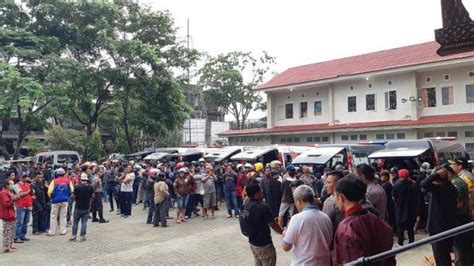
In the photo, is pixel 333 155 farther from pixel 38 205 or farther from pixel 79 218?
pixel 38 205

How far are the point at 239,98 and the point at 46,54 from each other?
2105 centimetres

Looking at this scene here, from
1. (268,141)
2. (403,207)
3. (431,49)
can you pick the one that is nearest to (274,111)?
(268,141)

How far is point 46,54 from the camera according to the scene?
2548 centimetres

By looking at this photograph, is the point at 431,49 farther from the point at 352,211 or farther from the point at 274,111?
the point at 352,211

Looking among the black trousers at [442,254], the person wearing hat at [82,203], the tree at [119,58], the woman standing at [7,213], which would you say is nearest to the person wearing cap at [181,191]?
the person wearing hat at [82,203]

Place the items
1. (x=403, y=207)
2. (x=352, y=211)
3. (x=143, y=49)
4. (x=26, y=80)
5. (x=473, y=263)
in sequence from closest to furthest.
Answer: (x=352, y=211)
(x=473, y=263)
(x=403, y=207)
(x=26, y=80)
(x=143, y=49)

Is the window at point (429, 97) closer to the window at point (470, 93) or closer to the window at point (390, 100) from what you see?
the window at point (390, 100)

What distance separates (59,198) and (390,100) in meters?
21.1

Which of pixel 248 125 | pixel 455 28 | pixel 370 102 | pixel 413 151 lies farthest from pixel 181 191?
pixel 248 125

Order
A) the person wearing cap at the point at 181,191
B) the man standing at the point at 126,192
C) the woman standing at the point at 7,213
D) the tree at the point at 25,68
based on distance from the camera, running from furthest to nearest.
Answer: the tree at the point at 25,68
the man standing at the point at 126,192
the person wearing cap at the point at 181,191
the woman standing at the point at 7,213

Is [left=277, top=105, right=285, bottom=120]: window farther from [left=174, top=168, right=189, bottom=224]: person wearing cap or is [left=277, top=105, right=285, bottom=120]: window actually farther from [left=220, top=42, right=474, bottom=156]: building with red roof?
[left=174, top=168, right=189, bottom=224]: person wearing cap

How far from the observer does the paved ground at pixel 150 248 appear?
29.6 feet

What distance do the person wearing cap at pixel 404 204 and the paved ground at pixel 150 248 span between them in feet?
2.56

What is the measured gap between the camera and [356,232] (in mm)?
3289
